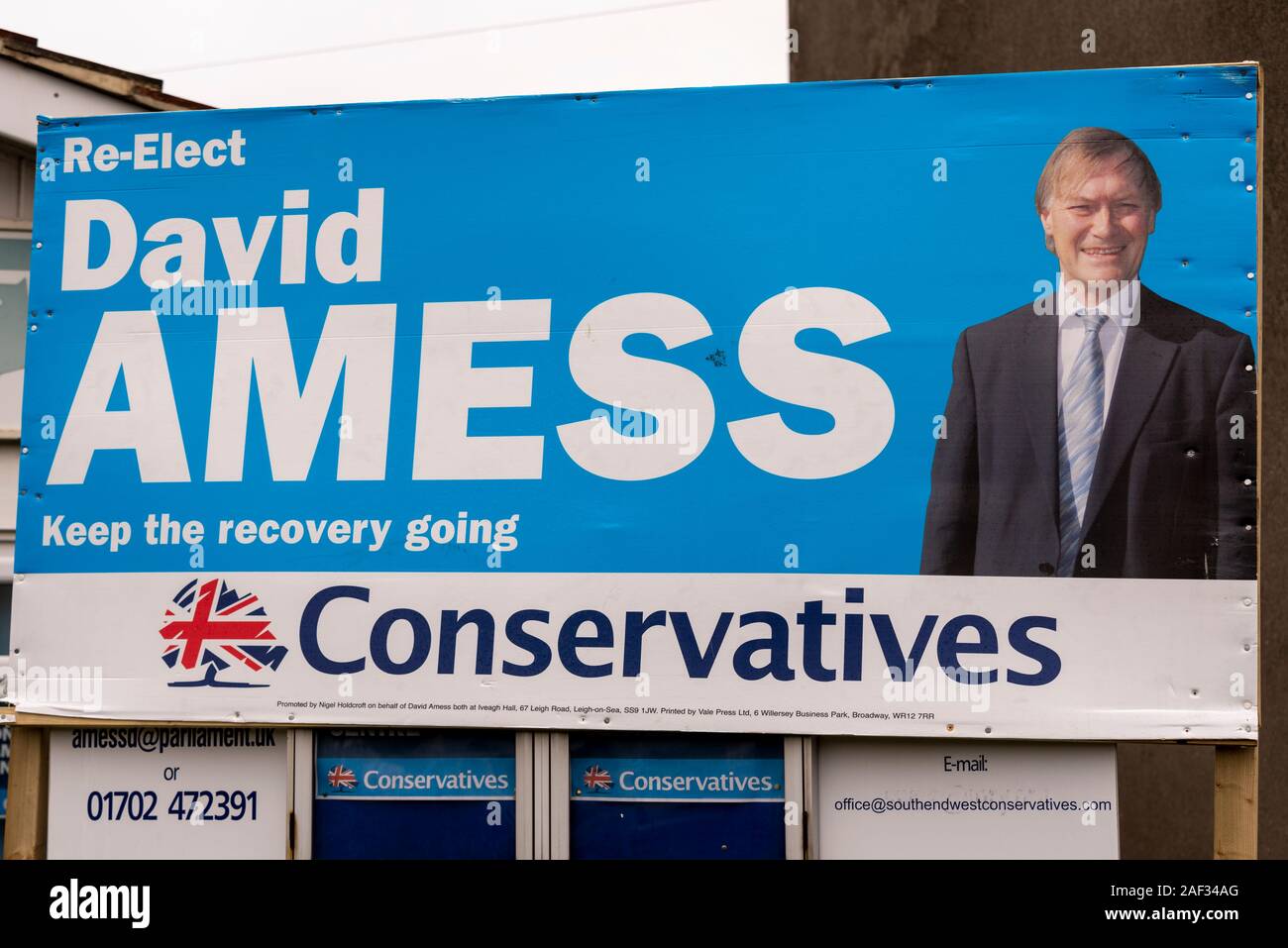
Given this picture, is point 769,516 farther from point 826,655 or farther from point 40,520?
point 40,520

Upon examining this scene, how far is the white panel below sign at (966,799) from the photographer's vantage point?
3.85 m

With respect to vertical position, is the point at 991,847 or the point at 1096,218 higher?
the point at 1096,218

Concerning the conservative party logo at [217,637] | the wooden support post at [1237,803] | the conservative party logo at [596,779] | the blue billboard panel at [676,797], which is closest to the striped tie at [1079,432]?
the wooden support post at [1237,803]

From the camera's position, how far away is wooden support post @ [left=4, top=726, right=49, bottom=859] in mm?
4195

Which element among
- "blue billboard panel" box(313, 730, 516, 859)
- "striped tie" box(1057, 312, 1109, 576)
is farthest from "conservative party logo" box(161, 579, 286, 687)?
"striped tie" box(1057, 312, 1109, 576)

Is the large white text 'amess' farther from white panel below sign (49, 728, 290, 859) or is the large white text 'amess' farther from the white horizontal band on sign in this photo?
white panel below sign (49, 728, 290, 859)

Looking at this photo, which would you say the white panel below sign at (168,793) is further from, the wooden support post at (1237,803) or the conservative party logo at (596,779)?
the wooden support post at (1237,803)

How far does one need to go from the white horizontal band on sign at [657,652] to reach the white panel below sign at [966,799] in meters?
0.11

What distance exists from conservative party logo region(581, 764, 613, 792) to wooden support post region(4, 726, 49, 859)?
1953 mm

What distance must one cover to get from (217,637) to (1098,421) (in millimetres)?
3050

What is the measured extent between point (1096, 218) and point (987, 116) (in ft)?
1.63

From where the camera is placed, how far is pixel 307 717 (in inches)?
161

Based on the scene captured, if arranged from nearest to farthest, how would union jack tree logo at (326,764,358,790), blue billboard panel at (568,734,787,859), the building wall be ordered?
blue billboard panel at (568,734,787,859)
union jack tree logo at (326,764,358,790)
the building wall
